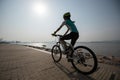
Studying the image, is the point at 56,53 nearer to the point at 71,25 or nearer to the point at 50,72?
the point at 50,72

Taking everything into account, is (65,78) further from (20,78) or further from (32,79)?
(20,78)

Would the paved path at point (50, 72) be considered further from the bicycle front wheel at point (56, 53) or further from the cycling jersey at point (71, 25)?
the cycling jersey at point (71, 25)

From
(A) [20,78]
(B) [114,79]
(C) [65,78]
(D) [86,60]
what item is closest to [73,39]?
(D) [86,60]

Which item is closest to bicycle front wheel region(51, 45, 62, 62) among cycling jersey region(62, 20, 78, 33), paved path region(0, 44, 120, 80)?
paved path region(0, 44, 120, 80)

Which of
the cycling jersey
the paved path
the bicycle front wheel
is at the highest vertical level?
the cycling jersey

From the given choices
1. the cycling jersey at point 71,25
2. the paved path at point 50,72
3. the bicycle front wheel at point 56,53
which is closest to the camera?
the paved path at point 50,72

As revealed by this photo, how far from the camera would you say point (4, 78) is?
8.26ft

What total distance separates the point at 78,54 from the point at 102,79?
1109 mm

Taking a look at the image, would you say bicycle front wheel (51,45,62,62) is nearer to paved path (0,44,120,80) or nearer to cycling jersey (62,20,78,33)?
paved path (0,44,120,80)

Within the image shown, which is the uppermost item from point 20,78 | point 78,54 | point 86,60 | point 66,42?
point 66,42

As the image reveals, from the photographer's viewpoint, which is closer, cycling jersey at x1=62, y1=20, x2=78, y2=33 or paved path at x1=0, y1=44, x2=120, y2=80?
paved path at x1=0, y1=44, x2=120, y2=80

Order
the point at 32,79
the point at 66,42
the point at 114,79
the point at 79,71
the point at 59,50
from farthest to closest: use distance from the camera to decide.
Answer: the point at 59,50
the point at 66,42
the point at 79,71
the point at 32,79
the point at 114,79

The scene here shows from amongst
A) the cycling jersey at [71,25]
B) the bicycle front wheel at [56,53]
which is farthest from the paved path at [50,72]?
the cycling jersey at [71,25]

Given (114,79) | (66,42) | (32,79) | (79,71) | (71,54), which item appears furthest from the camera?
(66,42)
